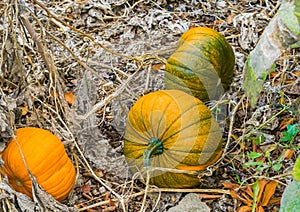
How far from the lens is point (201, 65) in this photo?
270cm

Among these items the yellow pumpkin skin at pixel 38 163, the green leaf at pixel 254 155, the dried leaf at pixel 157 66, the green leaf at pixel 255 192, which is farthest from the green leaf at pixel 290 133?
the yellow pumpkin skin at pixel 38 163

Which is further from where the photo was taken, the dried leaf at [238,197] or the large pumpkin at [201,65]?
the large pumpkin at [201,65]

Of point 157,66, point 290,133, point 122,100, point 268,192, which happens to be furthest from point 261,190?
point 157,66

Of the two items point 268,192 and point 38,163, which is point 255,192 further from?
point 38,163

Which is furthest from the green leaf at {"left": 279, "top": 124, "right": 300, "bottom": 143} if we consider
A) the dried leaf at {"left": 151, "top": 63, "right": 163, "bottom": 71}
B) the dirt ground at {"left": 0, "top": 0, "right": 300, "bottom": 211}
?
the dried leaf at {"left": 151, "top": 63, "right": 163, "bottom": 71}

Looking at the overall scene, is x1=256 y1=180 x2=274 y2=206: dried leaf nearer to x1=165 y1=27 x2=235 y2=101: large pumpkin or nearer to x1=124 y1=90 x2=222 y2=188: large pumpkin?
x1=124 y1=90 x2=222 y2=188: large pumpkin

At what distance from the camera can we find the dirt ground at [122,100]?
7.91 ft

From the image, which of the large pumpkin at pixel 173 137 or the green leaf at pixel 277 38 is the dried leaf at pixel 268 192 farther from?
the green leaf at pixel 277 38

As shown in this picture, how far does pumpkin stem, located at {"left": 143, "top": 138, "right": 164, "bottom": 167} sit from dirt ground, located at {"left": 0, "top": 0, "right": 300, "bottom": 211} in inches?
5.8

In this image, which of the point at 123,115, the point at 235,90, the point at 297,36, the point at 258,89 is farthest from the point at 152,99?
the point at 297,36

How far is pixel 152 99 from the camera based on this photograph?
2.43 m

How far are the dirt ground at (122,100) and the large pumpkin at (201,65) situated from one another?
0.47ft

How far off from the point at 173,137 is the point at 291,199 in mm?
790

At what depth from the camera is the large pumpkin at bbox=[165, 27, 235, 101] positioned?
2707 mm
